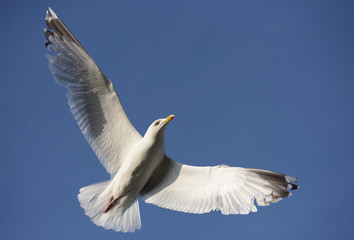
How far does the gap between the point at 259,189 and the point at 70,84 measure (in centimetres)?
317

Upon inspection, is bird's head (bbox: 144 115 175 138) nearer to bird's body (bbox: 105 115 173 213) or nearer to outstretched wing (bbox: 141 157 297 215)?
bird's body (bbox: 105 115 173 213)

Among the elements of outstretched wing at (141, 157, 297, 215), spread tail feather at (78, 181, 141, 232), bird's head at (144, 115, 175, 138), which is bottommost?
outstretched wing at (141, 157, 297, 215)

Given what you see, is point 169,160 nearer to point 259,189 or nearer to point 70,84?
point 259,189

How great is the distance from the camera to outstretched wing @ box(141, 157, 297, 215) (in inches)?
202

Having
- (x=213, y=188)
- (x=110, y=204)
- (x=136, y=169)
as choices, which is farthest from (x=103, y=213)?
(x=213, y=188)

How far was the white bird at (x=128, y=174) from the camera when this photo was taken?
16.9 ft

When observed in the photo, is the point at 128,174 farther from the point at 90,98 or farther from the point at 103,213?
the point at 90,98

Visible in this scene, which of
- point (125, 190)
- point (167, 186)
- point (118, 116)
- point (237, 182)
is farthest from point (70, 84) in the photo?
point (237, 182)

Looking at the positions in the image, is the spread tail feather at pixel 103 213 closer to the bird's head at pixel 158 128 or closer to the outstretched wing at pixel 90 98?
the outstretched wing at pixel 90 98

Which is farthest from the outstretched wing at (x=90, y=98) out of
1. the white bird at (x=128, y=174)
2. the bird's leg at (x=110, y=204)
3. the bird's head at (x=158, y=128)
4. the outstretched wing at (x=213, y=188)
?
the outstretched wing at (x=213, y=188)

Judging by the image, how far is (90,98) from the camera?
531 centimetres

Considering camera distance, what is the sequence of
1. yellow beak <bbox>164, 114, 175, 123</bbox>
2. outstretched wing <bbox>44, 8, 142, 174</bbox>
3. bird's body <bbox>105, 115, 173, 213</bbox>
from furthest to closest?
yellow beak <bbox>164, 114, 175, 123</bbox>, outstretched wing <bbox>44, 8, 142, 174</bbox>, bird's body <bbox>105, 115, 173, 213</bbox>

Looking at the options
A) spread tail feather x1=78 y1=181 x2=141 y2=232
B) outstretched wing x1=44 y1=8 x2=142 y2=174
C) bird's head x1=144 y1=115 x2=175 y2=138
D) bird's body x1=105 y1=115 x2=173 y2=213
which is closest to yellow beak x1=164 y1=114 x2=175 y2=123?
bird's head x1=144 y1=115 x2=175 y2=138

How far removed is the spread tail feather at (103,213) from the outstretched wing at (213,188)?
0.39 metres
